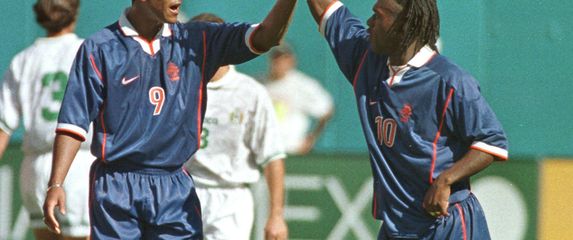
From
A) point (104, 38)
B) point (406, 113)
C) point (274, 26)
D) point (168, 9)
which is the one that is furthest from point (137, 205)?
point (406, 113)

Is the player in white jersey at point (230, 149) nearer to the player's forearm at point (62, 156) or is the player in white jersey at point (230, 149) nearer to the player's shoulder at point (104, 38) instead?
the player's shoulder at point (104, 38)

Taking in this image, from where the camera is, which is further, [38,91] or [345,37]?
[38,91]

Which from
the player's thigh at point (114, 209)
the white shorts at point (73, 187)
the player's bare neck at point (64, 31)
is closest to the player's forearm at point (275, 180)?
the white shorts at point (73, 187)

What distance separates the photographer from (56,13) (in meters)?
9.52

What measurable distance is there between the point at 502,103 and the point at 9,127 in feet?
15.7

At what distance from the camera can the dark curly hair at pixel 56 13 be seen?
9.49 m

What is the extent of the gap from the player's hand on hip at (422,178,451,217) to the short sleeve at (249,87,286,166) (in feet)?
7.84

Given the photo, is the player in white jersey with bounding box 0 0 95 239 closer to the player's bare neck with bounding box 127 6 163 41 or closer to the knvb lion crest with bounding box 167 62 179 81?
the player's bare neck with bounding box 127 6 163 41

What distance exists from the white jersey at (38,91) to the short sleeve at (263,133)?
3.98 feet

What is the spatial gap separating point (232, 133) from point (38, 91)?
4.59 ft

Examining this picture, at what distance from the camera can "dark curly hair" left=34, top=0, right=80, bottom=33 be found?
9.49m

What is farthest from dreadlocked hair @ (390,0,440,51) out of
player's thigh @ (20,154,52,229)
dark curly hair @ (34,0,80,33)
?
player's thigh @ (20,154,52,229)

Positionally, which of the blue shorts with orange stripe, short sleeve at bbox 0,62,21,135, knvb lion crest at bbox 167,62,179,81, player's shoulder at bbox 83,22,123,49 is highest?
player's shoulder at bbox 83,22,123,49

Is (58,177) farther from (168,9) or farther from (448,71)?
A: (448,71)
